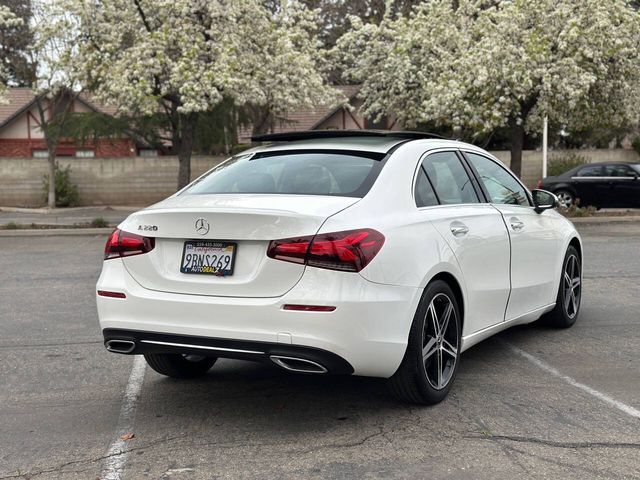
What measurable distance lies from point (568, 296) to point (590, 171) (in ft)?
54.0

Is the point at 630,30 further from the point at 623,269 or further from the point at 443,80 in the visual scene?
the point at 623,269

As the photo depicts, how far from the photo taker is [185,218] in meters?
4.39

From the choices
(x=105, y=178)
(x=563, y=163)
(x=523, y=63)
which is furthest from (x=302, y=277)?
(x=563, y=163)

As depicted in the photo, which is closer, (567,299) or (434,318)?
(434,318)

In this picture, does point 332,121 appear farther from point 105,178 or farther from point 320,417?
point 320,417

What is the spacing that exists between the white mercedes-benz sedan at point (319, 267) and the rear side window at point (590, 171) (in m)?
17.9

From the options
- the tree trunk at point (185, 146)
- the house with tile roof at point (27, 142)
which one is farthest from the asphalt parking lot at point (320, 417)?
the house with tile roof at point (27, 142)

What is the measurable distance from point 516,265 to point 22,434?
→ 3.55 meters

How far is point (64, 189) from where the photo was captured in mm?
26625

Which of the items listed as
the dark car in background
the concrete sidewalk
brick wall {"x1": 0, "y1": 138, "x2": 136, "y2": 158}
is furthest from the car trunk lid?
brick wall {"x1": 0, "y1": 138, "x2": 136, "y2": 158}

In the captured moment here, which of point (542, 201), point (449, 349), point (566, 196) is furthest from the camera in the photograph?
point (566, 196)

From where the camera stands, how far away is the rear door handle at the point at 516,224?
584 centimetres

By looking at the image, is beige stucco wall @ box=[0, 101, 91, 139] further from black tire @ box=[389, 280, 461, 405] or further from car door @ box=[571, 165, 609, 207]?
black tire @ box=[389, 280, 461, 405]

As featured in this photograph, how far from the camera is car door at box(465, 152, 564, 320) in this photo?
Result: 583 centimetres
